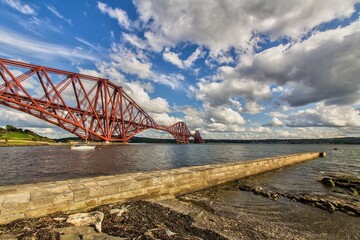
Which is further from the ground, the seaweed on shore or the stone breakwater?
the stone breakwater

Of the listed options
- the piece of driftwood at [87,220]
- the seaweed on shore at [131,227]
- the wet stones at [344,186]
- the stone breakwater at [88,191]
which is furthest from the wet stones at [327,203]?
the piece of driftwood at [87,220]

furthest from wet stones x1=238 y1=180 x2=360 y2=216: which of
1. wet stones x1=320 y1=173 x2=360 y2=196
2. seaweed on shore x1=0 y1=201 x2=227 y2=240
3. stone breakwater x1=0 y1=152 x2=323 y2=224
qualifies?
seaweed on shore x1=0 y1=201 x2=227 y2=240

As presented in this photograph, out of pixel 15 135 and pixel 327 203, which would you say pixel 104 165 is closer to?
pixel 327 203

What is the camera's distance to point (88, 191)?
6.81 metres

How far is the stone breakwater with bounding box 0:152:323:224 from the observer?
5543 mm

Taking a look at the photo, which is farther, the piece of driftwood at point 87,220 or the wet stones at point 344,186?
the wet stones at point 344,186

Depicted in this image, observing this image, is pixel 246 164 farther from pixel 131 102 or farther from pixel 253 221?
pixel 131 102

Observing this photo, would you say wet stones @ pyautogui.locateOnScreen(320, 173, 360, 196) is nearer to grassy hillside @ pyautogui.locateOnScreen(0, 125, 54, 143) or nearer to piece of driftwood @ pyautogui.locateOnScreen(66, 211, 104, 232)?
piece of driftwood @ pyautogui.locateOnScreen(66, 211, 104, 232)

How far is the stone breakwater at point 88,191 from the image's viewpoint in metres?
5.54

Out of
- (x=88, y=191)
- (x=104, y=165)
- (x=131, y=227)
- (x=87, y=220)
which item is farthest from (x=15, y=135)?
(x=131, y=227)

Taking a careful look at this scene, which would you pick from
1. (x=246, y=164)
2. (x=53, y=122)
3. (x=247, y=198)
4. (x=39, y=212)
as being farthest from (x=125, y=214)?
(x=53, y=122)

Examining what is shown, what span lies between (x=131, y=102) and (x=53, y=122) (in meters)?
42.7

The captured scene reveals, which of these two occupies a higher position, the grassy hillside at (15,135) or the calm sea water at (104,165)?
the grassy hillside at (15,135)

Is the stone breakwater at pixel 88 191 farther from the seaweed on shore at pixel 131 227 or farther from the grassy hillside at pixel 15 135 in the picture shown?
the grassy hillside at pixel 15 135
